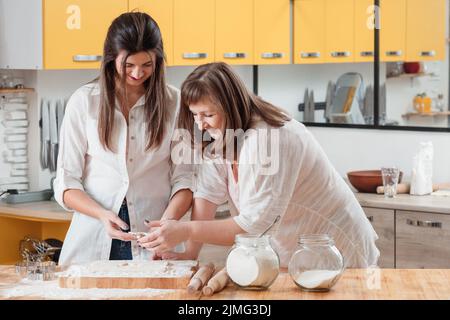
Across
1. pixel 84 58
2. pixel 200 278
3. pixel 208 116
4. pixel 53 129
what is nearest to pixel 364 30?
pixel 84 58

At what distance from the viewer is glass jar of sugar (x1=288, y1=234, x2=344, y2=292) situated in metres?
2.31

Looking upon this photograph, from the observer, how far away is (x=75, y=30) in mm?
4402

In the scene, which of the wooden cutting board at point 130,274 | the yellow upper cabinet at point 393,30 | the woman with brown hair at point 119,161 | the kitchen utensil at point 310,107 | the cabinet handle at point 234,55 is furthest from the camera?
the kitchen utensil at point 310,107

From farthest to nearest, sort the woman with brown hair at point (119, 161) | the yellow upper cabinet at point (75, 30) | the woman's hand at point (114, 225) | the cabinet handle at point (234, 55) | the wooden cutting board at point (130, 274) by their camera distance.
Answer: the cabinet handle at point (234, 55), the yellow upper cabinet at point (75, 30), the woman with brown hair at point (119, 161), the woman's hand at point (114, 225), the wooden cutting board at point (130, 274)

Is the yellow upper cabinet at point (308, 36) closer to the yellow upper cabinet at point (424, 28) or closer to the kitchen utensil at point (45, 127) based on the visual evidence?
the yellow upper cabinet at point (424, 28)

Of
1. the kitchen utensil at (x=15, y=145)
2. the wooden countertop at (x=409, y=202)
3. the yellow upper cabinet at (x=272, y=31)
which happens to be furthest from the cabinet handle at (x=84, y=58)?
the wooden countertop at (x=409, y=202)

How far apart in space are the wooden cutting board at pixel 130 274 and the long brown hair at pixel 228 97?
445mm

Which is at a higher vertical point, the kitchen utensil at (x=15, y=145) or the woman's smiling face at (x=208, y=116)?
the woman's smiling face at (x=208, y=116)

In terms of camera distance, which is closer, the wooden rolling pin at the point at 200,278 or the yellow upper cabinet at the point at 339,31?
the wooden rolling pin at the point at 200,278

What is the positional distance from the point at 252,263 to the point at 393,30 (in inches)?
123

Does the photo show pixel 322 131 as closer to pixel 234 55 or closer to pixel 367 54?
pixel 367 54

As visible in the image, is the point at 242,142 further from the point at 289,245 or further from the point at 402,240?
the point at 402,240

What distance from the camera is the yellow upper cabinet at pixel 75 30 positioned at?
4367 millimetres
